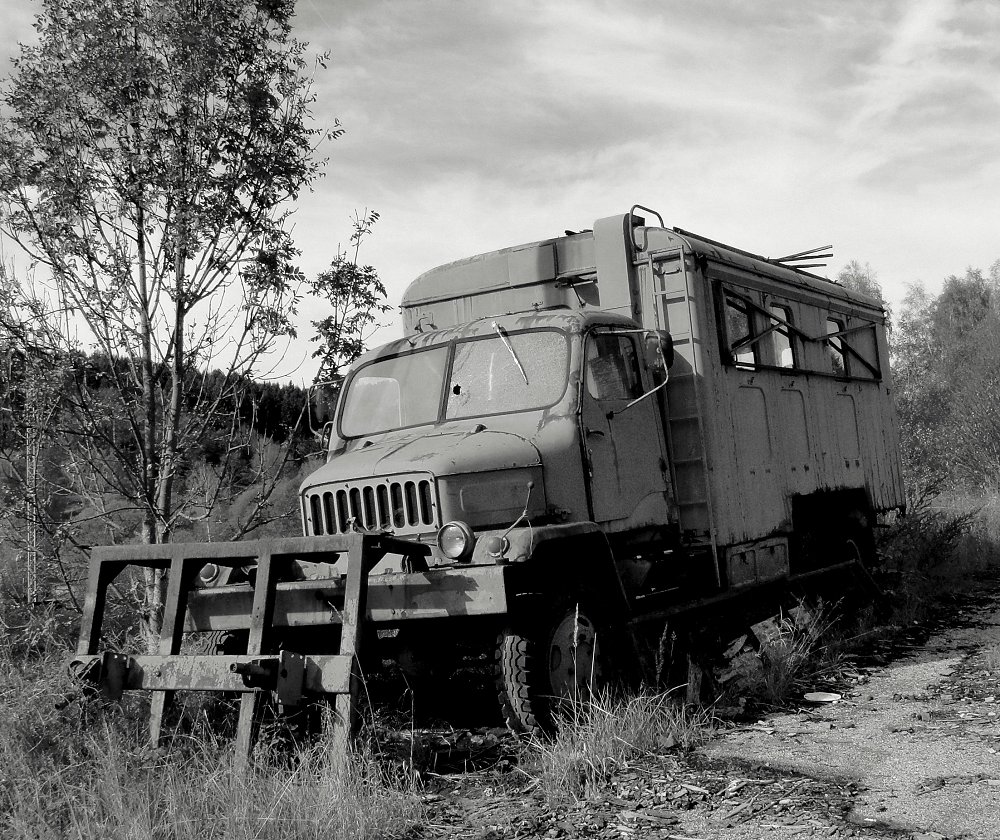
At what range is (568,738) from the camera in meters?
5.00

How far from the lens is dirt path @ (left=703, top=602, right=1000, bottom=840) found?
4137mm

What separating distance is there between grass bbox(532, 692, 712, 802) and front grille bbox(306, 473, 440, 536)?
134 cm

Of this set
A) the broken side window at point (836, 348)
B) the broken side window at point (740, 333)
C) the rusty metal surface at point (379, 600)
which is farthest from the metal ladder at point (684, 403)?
the broken side window at point (836, 348)

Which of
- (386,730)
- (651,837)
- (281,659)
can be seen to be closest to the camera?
(651,837)

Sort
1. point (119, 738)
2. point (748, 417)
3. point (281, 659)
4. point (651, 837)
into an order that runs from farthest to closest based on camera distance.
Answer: point (748, 417) → point (119, 738) → point (281, 659) → point (651, 837)

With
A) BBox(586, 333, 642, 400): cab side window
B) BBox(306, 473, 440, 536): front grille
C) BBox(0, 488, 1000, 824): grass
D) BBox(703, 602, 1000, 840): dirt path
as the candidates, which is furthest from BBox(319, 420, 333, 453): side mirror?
BBox(703, 602, 1000, 840): dirt path

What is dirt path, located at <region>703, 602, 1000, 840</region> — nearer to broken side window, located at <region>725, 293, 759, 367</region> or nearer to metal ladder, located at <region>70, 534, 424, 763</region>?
metal ladder, located at <region>70, 534, 424, 763</region>

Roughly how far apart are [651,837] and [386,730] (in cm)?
184

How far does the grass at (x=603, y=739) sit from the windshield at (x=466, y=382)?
6.47 ft

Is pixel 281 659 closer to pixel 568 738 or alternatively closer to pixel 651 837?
pixel 568 738

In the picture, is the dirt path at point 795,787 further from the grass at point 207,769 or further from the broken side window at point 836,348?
the broken side window at point 836,348

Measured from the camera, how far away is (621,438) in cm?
666

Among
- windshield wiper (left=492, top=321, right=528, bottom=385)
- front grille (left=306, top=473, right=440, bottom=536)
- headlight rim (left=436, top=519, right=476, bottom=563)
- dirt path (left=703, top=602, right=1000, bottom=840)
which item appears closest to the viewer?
dirt path (left=703, top=602, right=1000, bottom=840)

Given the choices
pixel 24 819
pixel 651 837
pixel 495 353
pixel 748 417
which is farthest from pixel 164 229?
pixel 651 837
